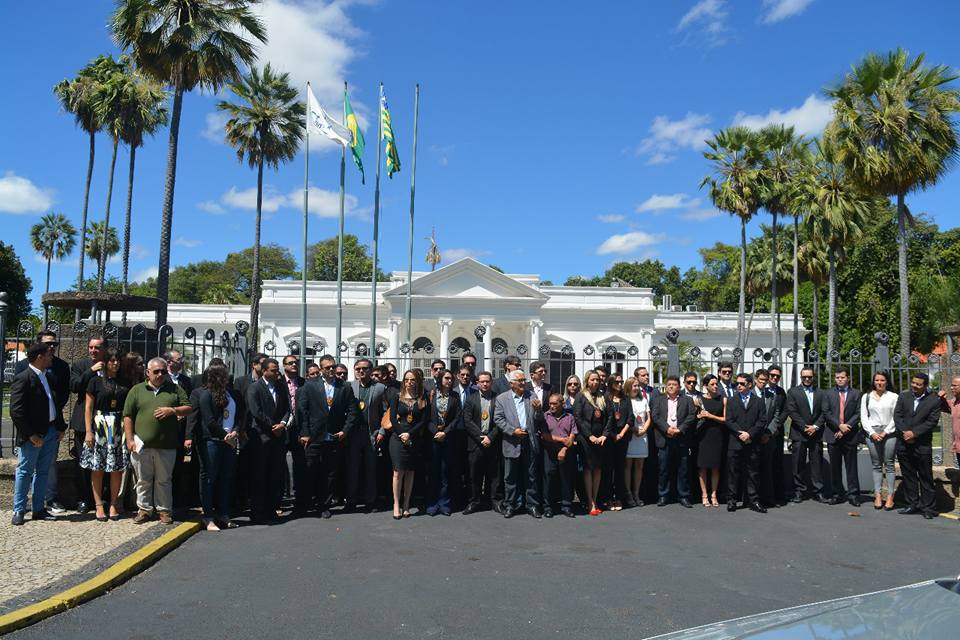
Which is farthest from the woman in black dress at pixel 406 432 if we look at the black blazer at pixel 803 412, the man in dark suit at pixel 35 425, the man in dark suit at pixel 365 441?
the black blazer at pixel 803 412

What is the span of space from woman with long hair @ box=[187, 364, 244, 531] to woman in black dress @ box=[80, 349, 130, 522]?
71 cm

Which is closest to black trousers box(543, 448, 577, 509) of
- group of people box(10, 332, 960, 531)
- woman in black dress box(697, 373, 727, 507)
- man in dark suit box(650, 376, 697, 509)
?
group of people box(10, 332, 960, 531)

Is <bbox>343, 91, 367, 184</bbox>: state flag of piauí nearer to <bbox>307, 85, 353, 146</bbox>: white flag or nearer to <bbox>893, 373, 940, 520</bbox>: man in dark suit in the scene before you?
<bbox>307, 85, 353, 146</bbox>: white flag

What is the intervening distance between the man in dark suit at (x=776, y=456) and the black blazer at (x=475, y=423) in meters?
3.47

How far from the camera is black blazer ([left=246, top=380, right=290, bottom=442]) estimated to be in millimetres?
7719

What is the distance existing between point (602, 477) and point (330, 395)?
3.46m

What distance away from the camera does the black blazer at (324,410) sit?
8109 mm

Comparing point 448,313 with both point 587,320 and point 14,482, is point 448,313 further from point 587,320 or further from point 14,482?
point 14,482

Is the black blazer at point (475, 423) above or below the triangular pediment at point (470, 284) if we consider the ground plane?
below

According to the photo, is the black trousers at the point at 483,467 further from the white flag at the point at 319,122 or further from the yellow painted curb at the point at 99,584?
the white flag at the point at 319,122

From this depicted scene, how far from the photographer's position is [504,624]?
180 inches

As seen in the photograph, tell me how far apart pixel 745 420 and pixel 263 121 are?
26.6m

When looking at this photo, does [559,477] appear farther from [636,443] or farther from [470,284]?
[470,284]

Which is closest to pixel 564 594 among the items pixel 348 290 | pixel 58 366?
pixel 58 366
